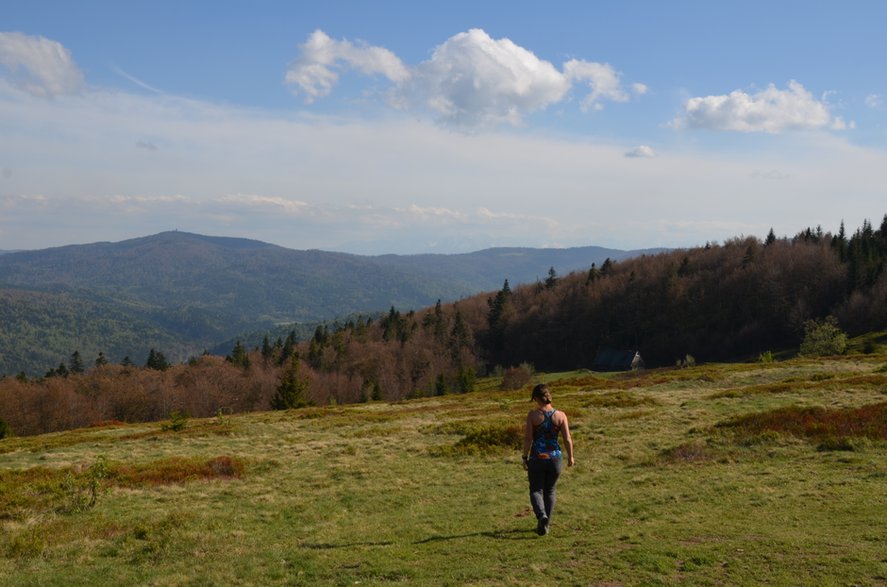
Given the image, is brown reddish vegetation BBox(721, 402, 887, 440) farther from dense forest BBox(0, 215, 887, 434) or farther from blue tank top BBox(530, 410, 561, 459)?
dense forest BBox(0, 215, 887, 434)

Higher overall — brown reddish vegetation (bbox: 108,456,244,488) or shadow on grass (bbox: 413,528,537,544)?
shadow on grass (bbox: 413,528,537,544)

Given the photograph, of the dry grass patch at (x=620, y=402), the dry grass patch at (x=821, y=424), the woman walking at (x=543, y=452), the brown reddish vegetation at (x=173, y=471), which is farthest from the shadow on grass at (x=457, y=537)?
the dry grass patch at (x=620, y=402)

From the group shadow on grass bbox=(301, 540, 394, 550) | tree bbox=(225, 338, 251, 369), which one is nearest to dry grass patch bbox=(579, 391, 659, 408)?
shadow on grass bbox=(301, 540, 394, 550)

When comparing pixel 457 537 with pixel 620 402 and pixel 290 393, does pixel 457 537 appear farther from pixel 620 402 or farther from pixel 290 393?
pixel 290 393

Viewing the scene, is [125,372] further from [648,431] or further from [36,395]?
[648,431]

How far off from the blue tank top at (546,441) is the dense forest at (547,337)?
9308 cm

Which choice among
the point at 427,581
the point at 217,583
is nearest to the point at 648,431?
the point at 427,581

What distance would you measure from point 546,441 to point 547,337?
156 metres

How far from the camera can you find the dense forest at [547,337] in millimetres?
121500

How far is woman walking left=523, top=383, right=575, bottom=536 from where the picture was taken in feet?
42.5

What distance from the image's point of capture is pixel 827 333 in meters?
85.5

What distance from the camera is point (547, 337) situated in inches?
6555

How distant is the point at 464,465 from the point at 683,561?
13.9 m

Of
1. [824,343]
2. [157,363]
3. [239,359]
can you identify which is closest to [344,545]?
[824,343]
